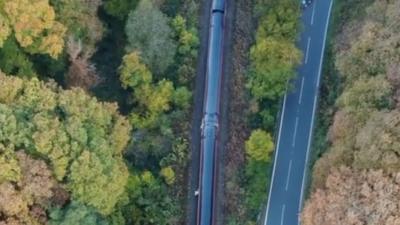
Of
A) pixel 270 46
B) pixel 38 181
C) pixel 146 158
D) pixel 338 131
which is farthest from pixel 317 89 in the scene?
pixel 38 181

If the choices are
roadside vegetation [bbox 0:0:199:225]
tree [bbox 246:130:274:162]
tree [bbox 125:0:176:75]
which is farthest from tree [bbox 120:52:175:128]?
tree [bbox 246:130:274:162]

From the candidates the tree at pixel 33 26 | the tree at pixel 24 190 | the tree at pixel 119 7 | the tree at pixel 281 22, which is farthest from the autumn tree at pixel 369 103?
the tree at pixel 33 26

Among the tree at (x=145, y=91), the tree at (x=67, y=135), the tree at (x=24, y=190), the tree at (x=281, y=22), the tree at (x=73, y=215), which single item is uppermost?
the tree at (x=281, y=22)

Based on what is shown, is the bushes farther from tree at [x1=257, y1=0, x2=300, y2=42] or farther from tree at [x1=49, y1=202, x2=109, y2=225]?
tree at [x1=49, y1=202, x2=109, y2=225]

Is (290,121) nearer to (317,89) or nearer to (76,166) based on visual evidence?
(317,89)

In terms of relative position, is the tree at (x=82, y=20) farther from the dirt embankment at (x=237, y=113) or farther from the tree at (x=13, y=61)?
the dirt embankment at (x=237, y=113)

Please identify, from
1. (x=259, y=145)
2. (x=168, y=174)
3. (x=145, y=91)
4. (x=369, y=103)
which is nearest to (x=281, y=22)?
(x=259, y=145)
